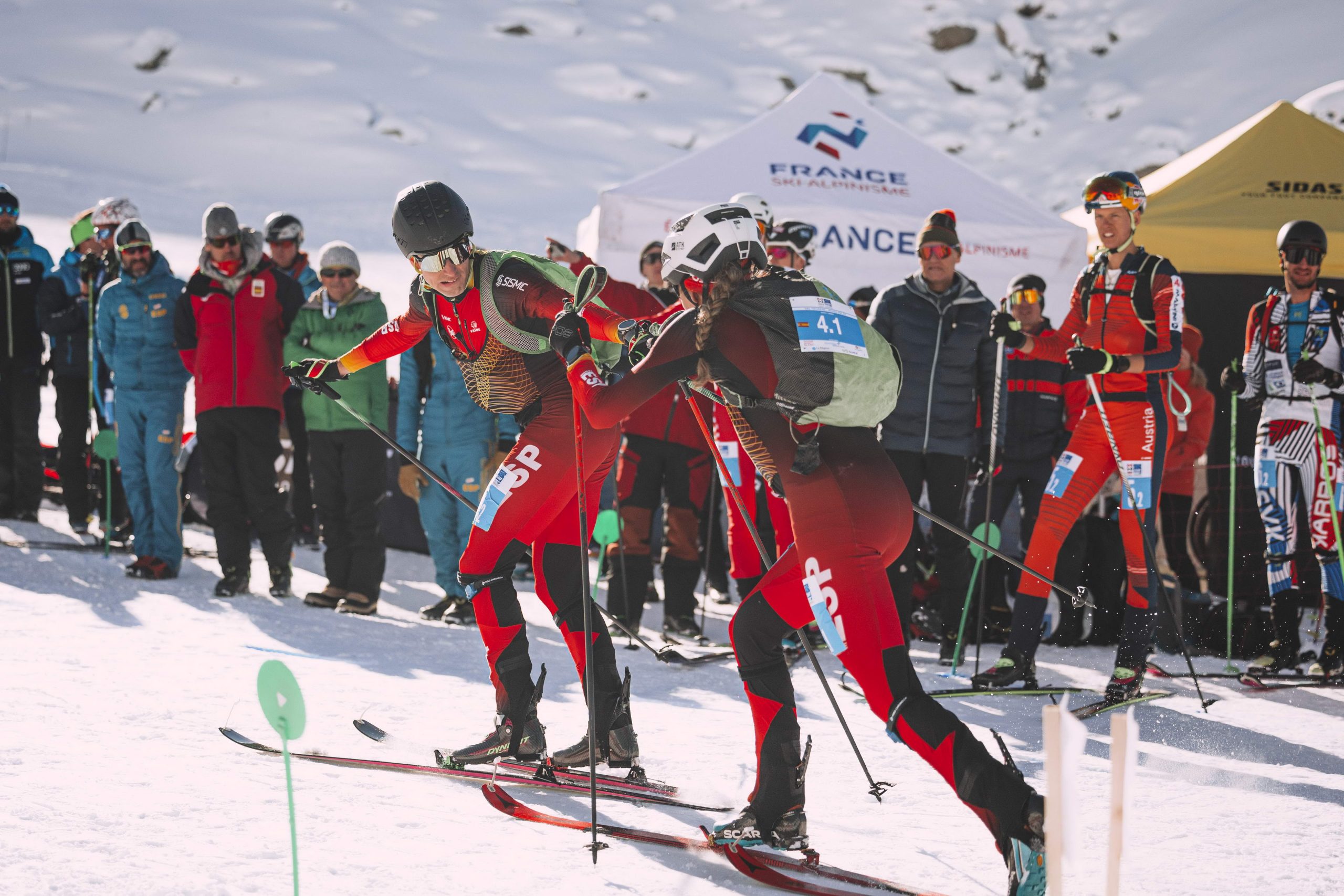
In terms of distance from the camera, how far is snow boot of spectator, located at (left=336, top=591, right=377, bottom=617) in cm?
715

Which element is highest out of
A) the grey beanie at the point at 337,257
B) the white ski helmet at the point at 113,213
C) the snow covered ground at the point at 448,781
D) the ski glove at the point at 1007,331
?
the white ski helmet at the point at 113,213

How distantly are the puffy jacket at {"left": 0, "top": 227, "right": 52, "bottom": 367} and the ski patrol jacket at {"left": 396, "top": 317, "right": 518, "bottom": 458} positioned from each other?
347 centimetres

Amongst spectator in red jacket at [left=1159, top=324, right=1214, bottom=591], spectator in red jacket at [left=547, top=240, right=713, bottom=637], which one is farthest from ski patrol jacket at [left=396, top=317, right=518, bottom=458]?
spectator in red jacket at [left=1159, top=324, right=1214, bottom=591]

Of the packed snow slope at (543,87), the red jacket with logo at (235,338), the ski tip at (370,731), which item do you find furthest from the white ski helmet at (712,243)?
the packed snow slope at (543,87)

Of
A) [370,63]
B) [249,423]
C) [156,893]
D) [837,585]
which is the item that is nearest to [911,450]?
[837,585]

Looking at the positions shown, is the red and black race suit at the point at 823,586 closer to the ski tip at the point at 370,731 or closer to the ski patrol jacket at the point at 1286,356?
the ski tip at the point at 370,731

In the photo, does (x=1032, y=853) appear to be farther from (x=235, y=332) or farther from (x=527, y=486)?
(x=235, y=332)

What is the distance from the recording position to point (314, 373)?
4.76m

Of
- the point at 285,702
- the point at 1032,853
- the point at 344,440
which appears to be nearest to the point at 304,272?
the point at 344,440

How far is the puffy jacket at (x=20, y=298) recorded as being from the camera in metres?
8.95

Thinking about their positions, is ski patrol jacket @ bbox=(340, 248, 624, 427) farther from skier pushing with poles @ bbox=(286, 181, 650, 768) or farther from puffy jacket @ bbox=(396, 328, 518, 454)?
puffy jacket @ bbox=(396, 328, 518, 454)

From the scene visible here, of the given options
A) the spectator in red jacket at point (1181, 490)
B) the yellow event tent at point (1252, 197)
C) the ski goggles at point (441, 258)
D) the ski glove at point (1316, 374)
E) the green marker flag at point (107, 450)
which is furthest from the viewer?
the yellow event tent at point (1252, 197)

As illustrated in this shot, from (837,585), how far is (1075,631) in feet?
14.7

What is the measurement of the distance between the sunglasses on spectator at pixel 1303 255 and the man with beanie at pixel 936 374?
1581mm
